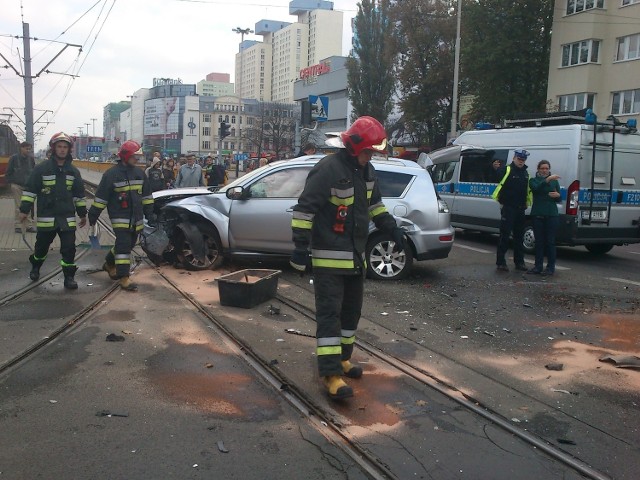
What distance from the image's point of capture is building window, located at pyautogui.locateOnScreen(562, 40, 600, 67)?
33344 mm

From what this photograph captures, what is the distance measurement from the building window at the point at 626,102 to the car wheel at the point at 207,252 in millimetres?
29225

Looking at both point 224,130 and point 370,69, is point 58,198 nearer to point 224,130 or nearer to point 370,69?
point 224,130

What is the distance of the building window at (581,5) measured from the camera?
32969 millimetres

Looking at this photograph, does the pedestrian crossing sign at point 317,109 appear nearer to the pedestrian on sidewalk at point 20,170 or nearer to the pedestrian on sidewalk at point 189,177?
the pedestrian on sidewalk at point 189,177

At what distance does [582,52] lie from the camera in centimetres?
3362

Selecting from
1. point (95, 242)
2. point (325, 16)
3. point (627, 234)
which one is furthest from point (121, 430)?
point (325, 16)

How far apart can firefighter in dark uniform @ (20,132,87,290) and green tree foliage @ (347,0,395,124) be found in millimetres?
44749

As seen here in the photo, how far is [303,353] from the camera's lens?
5.41 meters

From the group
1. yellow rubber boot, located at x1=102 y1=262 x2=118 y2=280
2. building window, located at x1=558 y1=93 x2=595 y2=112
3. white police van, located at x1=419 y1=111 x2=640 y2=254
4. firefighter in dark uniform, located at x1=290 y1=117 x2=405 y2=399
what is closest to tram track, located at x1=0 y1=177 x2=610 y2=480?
firefighter in dark uniform, located at x1=290 y1=117 x2=405 y2=399

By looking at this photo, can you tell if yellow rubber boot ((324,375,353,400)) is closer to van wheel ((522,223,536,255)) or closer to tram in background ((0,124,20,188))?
van wheel ((522,223,536,255))

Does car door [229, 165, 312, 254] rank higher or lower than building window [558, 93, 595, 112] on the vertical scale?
lower

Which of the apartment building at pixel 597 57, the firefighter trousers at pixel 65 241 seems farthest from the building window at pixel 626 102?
the firefighter trousers at pixel 65 241

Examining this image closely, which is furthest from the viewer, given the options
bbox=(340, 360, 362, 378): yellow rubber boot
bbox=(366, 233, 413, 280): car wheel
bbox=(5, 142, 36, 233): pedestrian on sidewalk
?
bbox=(5, 142, 36, 233): pedestrian on sidewalk

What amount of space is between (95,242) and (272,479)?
8431mm
